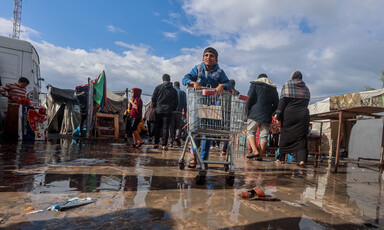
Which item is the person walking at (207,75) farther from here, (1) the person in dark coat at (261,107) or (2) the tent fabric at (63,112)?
(2) the tent fabric at (63,112)

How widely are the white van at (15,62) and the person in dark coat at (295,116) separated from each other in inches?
363

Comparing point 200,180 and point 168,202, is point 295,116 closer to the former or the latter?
point 200,180

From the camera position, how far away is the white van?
376 inches

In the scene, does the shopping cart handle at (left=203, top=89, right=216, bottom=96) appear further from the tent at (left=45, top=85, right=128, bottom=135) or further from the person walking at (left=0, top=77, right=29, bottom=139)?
the tent at (left=45, top=85, right=128, bottom=135)

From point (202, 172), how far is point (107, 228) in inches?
64.0

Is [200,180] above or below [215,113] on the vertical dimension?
below

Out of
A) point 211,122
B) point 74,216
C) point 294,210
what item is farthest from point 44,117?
point 294,210

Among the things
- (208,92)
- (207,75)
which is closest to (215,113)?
(208,92)

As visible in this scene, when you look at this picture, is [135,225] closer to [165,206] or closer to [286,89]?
[165,206]

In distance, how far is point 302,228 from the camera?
1.86 m

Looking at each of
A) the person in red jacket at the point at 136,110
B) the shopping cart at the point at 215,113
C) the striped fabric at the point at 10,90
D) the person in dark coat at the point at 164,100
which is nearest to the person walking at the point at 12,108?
the striped fabric at the point at 10,90

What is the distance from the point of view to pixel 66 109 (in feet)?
49.5

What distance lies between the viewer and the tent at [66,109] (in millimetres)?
14828

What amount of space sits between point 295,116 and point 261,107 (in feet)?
2.66
